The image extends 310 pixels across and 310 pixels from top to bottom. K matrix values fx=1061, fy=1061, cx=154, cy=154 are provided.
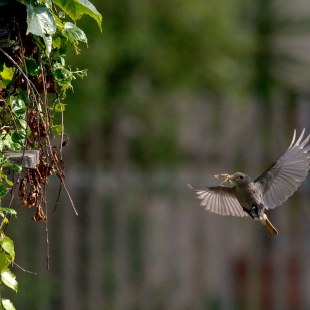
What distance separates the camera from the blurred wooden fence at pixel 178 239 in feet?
24.2

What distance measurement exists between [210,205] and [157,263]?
3214mm

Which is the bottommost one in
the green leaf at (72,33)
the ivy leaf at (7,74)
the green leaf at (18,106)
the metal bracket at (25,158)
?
the metal bracket at (25,158)

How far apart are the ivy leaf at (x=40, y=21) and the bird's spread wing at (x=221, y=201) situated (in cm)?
158

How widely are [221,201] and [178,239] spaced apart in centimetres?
312

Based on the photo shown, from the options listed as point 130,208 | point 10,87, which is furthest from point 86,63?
point 10,87

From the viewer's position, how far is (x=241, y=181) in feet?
13.9

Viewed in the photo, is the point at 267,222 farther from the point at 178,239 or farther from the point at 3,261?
the point at 178,239

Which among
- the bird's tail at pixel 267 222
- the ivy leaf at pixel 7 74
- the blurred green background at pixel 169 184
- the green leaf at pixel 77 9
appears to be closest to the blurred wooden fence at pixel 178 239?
the blurred green background at pixel 169 184

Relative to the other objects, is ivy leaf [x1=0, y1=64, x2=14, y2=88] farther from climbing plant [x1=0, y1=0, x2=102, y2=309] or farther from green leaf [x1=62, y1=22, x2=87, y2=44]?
green leaf [x1=62, y1=22, x2=87, y2=44]

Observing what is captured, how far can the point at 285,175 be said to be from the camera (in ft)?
13.8

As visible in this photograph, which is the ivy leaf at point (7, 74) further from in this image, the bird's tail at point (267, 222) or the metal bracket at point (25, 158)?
the bird's tail at point (267, 222)

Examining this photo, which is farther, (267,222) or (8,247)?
(267,222)

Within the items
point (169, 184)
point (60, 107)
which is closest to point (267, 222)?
point (60, 107)

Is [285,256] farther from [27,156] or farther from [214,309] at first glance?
[27,156]
